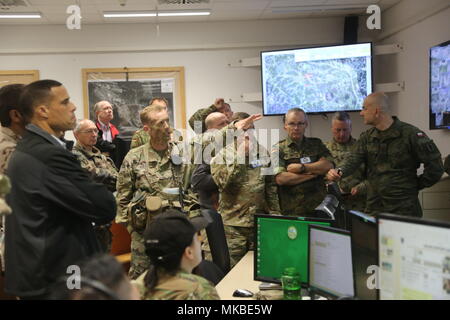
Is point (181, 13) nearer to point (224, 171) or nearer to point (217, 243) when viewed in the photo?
point (224, 171)

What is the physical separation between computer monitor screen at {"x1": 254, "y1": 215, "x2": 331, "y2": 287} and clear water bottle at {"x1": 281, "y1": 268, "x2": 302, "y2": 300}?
0.03 metres

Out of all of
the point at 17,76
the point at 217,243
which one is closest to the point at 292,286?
the point at 217,243

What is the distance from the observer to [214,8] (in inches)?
240

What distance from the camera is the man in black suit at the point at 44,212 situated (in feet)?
6.40

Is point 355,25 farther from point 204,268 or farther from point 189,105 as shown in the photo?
point 204,268

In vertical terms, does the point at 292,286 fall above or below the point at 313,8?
below

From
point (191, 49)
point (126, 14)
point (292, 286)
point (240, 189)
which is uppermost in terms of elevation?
point (126, 14)

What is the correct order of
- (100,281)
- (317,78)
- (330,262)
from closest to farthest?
(100,281) → (330,262) → (317,78)

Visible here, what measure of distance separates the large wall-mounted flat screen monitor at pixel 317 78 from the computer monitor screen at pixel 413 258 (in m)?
4.90

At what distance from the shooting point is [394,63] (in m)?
6.31

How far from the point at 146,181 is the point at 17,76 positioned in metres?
4.21

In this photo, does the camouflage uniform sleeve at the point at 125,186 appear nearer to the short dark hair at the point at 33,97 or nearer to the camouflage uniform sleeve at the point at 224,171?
the camouflage uniform sleeve at the point at 224,171

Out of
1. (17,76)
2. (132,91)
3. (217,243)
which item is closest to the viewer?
(217,243)

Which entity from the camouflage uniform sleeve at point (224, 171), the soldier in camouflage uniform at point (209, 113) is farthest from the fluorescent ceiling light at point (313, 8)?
the camouflage uniform sleeve at point (224, 171)
